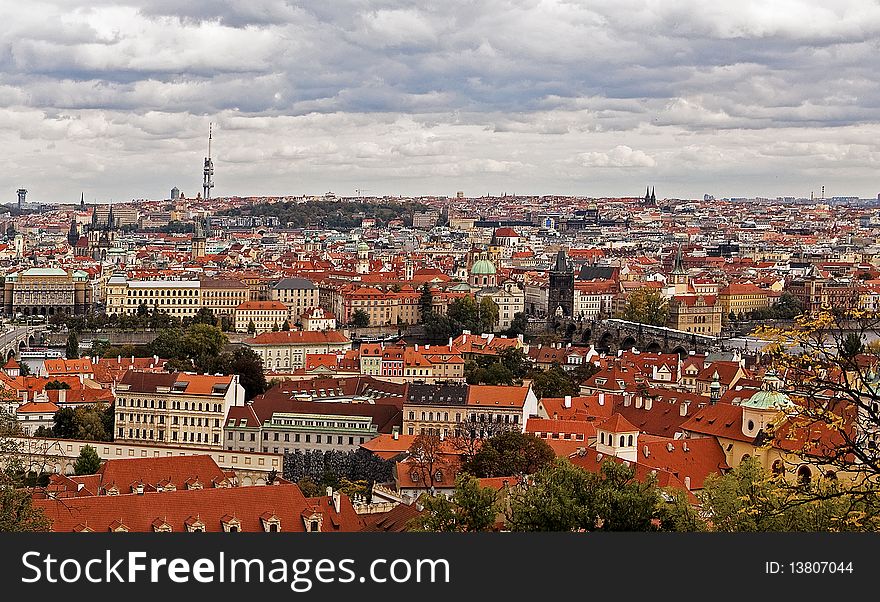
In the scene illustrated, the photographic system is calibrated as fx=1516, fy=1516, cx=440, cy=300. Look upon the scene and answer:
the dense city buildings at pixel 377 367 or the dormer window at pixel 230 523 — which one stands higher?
the dormer window at pixel 230 523

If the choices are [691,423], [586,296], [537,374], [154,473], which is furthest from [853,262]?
[154,473]

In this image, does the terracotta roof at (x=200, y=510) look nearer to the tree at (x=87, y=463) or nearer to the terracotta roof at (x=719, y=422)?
the tree at (x=87, y=463)

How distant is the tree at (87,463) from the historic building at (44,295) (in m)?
49.9

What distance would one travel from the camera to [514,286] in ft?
270

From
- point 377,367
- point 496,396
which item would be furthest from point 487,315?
point 496,396

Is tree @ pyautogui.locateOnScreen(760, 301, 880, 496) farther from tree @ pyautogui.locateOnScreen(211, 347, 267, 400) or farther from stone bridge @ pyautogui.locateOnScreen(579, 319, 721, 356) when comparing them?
stone bridge @ pyautogui.locateOnScreen(579, 319, 721, 356)

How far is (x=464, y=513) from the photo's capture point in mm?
19359

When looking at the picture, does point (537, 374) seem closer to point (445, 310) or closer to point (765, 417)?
point (765, 417)

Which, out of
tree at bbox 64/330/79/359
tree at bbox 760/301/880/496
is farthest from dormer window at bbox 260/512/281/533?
tree at bbox 64/330/79/359

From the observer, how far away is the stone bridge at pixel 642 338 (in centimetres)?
6581

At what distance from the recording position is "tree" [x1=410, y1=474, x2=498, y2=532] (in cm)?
1912

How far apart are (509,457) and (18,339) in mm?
42079

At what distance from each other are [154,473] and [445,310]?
171 ft

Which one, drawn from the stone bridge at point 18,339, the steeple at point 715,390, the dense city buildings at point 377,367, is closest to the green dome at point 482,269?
the dense city buildings at point 377,367
